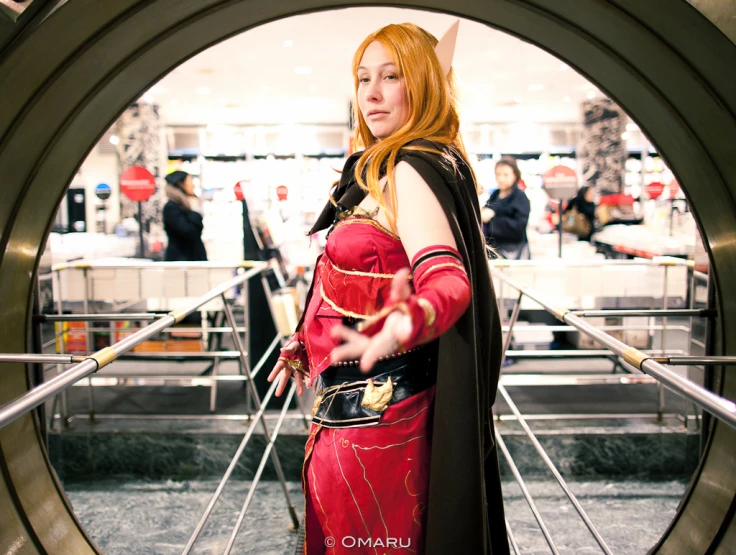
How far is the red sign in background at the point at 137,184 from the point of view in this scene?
18.1 feet

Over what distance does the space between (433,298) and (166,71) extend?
1.54m

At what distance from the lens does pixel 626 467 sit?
11.2 ft

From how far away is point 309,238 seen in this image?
411 centimetres

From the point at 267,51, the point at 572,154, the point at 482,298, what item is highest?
the point at 267,51

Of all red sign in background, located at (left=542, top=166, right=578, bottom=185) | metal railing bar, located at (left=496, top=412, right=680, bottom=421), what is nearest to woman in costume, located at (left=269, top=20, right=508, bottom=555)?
metal railing bar, located at (left=496, top=412, right=680, bottom=421)

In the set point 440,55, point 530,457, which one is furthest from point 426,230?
point 530,457

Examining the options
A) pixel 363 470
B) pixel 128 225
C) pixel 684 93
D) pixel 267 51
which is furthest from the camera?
pixel 128 225

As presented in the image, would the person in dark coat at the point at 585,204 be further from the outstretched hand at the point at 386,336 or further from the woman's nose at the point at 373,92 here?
the outstretched hand at the point at 386,336

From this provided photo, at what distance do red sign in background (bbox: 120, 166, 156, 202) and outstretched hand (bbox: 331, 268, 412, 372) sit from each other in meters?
5.11

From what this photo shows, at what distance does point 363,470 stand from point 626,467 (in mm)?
2670

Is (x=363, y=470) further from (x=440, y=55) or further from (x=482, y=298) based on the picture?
(x=440, y=55)

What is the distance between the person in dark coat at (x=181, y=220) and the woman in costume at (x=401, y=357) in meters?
A: 3.76

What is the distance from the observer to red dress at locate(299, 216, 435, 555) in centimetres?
118

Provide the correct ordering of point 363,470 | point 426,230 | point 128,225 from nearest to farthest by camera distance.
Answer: point 426,230 → point 363,470 → point 128,225
